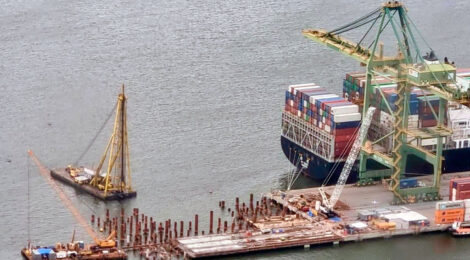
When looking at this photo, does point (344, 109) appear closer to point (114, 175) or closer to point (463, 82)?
point (463, 82)

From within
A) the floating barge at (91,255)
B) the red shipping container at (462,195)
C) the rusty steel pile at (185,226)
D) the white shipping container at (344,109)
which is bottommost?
the floating barge at (91,255)

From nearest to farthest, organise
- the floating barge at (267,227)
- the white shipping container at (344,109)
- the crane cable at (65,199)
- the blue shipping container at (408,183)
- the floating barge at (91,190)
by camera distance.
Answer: the floating barge at (267,227), the crane cable at (65,199), the floating barge at (91,190), the blue shipping container at (408,183), the white shipping container at (344,109)

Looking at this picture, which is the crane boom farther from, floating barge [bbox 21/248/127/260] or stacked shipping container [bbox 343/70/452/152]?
floating barge [bbox 21/248/127/260]

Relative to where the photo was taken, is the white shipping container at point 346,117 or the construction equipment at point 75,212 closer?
the construction equipment at point 75,212

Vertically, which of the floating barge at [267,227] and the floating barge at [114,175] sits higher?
the floating barge at [114,175]

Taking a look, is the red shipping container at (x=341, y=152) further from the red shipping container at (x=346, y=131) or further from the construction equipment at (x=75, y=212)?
the construction equipment at (x=75, y=212)

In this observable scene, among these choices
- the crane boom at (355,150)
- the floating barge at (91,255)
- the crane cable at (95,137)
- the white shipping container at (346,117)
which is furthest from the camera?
the crane cable at (95,137)

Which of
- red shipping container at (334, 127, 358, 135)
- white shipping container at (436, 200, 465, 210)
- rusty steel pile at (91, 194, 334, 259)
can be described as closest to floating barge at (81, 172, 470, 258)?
rusty steel pile at (91, 194, 334, 259)

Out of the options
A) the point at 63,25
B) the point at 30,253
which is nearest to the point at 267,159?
the point at 30,253

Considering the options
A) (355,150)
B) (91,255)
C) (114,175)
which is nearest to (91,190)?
(114,175)

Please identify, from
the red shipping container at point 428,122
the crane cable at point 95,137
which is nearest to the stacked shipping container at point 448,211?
the red shipping container at point 428,122
